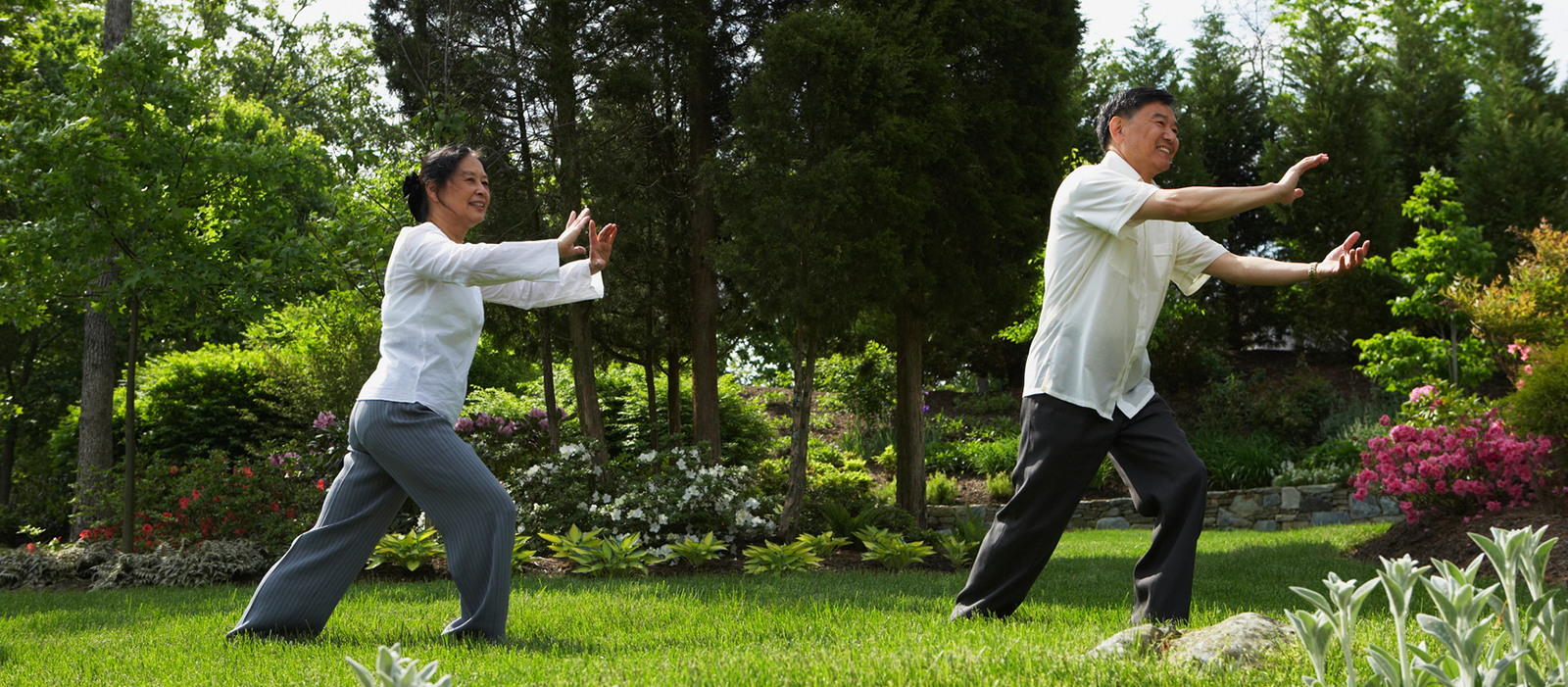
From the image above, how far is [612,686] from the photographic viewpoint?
274 centimetres

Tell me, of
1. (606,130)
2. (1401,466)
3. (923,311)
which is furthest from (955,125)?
(1401,466)

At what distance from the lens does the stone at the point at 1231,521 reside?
516 inches

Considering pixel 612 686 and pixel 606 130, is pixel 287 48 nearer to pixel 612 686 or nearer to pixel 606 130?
pixel 606 130

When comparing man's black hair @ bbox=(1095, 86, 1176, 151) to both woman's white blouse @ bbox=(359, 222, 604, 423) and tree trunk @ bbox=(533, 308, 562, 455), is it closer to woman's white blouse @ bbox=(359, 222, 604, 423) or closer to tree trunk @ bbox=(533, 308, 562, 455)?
woman's white blouse @ bbox=(359, 222, 604, 423)

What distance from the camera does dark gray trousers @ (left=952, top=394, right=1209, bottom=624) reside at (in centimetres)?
352

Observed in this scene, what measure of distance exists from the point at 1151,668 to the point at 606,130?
798 centimetres

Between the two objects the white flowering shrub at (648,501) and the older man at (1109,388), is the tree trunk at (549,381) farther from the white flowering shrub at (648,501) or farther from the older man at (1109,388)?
the older man at (1109,388)

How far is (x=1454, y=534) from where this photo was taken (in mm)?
7461

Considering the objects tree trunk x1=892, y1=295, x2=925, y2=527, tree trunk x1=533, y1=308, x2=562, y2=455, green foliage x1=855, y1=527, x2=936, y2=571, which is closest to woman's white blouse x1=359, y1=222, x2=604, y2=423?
green foliage x1=855, y1=527, x2=936, y2=571

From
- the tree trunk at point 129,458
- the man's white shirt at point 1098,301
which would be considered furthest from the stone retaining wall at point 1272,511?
the man's white shirt at point 1098,301

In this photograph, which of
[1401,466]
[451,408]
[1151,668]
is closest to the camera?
[1151,668]

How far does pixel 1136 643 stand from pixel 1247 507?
1136cm

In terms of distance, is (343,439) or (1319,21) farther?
(1319,21)

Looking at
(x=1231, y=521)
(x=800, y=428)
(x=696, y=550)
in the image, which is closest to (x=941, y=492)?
(x=1231, y=521)
